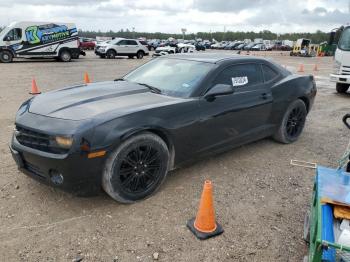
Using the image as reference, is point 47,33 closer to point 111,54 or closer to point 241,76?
point 111,54

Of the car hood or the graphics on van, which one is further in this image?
the graphics on van

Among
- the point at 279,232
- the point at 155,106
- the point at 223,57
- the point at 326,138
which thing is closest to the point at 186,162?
the point at 155,106

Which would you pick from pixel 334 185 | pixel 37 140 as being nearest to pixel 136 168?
pixel 37 140

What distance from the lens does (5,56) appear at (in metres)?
20.4

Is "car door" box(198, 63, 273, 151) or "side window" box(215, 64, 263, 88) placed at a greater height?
"side window" box(215, 64, 263, 88)

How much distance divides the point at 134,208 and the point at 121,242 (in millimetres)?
552

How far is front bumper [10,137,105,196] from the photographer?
3.05 metres

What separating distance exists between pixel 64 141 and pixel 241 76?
2.68 metres

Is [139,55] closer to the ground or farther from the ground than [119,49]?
closer to the ground

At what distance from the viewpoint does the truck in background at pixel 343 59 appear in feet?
35.3

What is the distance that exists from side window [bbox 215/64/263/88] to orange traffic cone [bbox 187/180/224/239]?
1.73 m

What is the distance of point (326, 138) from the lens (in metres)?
6.10

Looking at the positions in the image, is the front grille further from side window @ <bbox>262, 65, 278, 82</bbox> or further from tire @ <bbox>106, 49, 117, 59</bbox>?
tire @ <bbox>106, 49, 117, 59</bbox>

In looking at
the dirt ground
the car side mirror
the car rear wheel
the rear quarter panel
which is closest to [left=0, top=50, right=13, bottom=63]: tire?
the car rear wheel
